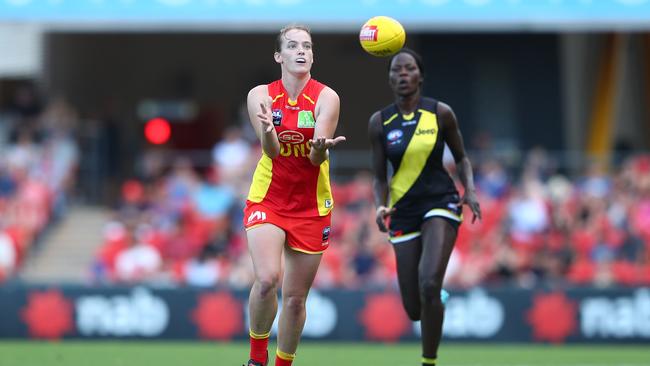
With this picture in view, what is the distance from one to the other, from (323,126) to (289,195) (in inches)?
24.9

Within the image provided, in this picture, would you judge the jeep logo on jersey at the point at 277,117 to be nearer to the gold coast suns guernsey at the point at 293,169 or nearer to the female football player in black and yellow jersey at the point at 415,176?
the gold coast suns guernsey at the point at 293,169

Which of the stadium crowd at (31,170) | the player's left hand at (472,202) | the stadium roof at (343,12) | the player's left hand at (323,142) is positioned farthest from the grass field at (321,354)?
the stadium roof at (343,12)

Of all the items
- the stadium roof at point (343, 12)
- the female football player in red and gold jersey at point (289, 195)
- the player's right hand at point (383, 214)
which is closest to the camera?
the female football player in red and gold jersey at point (289, 195)

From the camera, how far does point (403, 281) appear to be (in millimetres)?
9812

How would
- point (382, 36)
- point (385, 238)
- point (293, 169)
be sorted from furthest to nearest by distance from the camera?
point (385, 238) → point (382, 36) → point (293, 169)

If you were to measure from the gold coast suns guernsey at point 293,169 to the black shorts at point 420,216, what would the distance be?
110 cm

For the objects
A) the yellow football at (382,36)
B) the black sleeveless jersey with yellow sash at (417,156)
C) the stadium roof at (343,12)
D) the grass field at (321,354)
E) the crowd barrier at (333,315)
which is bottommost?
the grass field at (321,354)

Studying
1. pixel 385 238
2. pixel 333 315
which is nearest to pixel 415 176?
pixel 333 315

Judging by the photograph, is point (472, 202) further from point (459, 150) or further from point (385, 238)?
point (385, 238)

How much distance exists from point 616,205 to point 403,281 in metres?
8.99

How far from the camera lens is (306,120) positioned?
874cm

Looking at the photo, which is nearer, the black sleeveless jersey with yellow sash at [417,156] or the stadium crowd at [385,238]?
the black sleeveless jersey with yellow sash at [417,156]

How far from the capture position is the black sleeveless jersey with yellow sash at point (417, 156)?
32.4 feet

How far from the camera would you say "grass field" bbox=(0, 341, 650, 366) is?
42.8 feet
